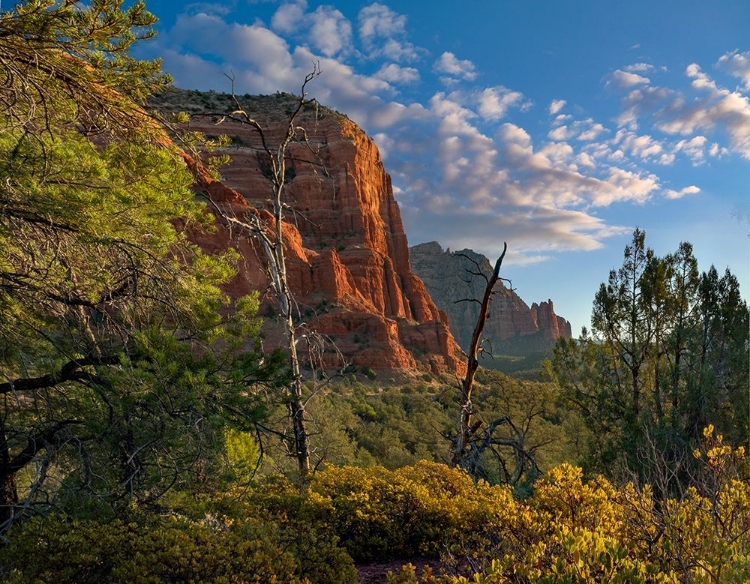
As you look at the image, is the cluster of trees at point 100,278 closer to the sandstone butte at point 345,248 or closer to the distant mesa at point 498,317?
the sandstone butte at point 345,248

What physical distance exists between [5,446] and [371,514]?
4.97 metres

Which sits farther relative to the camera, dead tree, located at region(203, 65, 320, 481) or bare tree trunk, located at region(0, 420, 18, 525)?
dead tree, located at region(203, 65, 320, 481)

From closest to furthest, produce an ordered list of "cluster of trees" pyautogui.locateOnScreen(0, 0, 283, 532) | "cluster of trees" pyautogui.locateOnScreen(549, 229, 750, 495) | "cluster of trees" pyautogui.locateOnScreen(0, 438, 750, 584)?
"cluster of trees" pyautogui.locateOnScreen(0, 438, 750, 584), "cluster of trees" pyautogui.locateOnScreen(0, 0, 283, 532), "cluster of trees" pyautogui.locateOnScreen(549, 229, 750, 495)

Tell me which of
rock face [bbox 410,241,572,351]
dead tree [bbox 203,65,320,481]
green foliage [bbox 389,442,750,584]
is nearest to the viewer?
green foliage [bbox 389,442,750,584]

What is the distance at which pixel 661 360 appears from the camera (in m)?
17.8

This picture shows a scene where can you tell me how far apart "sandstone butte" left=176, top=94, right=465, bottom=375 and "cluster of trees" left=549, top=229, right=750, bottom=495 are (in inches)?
1547

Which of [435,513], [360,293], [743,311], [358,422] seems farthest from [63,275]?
[360,293]

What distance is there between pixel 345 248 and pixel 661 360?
66.7 m

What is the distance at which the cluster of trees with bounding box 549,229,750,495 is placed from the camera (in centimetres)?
1526

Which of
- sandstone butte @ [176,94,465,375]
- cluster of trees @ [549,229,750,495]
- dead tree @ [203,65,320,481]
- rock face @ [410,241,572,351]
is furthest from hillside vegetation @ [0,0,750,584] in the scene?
rock face @ [410,241,572,351]

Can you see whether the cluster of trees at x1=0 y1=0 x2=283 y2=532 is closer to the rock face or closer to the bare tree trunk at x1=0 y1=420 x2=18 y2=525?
the bare tree trunk at x1=0 y1=420 x2=18 y2=525

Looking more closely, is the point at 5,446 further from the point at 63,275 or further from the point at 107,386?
the point at 63,275

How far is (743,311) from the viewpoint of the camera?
18.1 m

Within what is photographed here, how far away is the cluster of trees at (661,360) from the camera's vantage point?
601 inches
